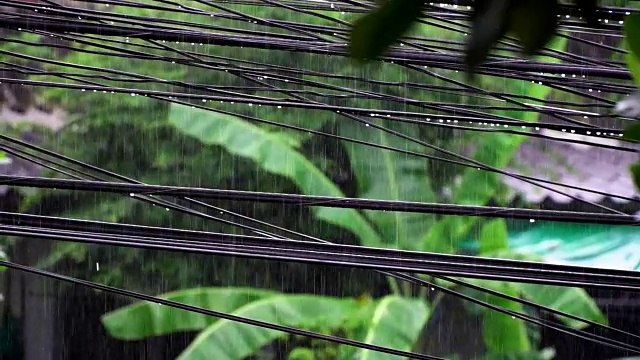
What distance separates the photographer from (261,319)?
6.66 m

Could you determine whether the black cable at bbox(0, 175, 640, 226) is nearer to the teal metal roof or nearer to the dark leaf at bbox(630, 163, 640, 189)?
the dark leaf at bbox(630, 163, 640, 189)

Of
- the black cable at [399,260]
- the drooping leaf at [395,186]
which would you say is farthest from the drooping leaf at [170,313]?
the black cable at [399,260]

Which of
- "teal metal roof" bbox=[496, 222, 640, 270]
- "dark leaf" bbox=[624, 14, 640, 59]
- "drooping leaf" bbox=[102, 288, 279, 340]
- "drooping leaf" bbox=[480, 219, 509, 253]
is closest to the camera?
"dark leaf" bbox=[624, 14, 640, 59]

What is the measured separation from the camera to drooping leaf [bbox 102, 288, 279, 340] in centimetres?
703

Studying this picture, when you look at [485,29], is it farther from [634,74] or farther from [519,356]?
Answer: [519,356]

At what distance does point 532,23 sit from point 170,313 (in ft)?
21.8

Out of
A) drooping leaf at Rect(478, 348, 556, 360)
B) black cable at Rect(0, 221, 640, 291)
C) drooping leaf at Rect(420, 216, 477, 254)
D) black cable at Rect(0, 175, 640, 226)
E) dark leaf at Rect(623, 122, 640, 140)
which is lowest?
drooping leaf at Rect(478, 348, 556, 360)

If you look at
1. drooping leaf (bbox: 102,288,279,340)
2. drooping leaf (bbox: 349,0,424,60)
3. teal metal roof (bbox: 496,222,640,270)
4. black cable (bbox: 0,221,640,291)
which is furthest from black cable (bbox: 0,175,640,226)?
teal metal roof (bbox: 496,222,640,270)

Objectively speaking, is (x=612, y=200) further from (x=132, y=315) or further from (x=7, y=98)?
(x=7, y=98)

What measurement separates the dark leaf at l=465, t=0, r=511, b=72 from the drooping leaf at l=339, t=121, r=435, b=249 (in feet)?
21.2

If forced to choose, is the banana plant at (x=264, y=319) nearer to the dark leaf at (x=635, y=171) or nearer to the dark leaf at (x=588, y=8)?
the dark leaf at (x=635, y=171)

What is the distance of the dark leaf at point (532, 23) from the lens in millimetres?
698

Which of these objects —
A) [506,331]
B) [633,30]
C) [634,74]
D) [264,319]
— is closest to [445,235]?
[506,331]

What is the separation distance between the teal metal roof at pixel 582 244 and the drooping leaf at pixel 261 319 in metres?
1.99
